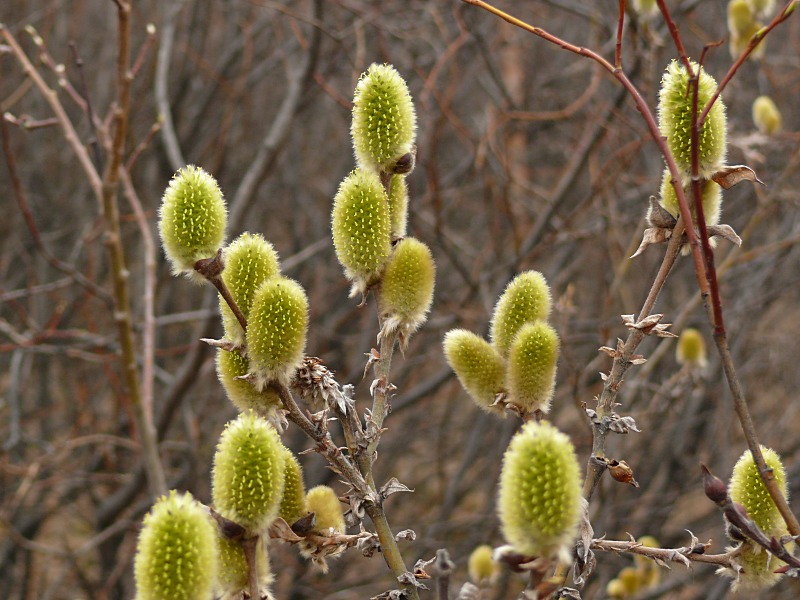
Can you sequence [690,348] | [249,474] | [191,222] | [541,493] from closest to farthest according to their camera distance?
[541,493] → [249,474] → [191,222] → [690,348]

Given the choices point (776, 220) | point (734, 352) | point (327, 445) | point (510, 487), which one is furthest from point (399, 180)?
A: point (776, 220)

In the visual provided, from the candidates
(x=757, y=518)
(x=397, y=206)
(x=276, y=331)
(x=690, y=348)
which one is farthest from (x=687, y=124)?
(x=690, y=348)

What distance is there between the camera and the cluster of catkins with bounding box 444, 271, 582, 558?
108 centimetres

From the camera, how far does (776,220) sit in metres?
6.17

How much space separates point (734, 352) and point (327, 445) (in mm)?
4331

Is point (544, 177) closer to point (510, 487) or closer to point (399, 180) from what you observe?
point (399, 180)

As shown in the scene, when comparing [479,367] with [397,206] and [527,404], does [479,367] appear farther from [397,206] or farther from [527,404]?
[397,206]

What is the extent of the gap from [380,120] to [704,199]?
568 mm

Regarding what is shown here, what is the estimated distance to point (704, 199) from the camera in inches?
59.2

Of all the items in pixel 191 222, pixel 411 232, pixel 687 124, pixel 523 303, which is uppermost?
pixel 411 232

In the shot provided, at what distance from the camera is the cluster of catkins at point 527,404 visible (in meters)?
1.08

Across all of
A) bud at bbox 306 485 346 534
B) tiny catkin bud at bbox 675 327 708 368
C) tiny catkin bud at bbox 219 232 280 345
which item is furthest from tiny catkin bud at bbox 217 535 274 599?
tiny catkin bud at bbox 675 327 708 368

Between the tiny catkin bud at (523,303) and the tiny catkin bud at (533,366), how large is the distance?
62mm

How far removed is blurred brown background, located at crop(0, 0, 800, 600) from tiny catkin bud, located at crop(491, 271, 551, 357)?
8.54 feet
